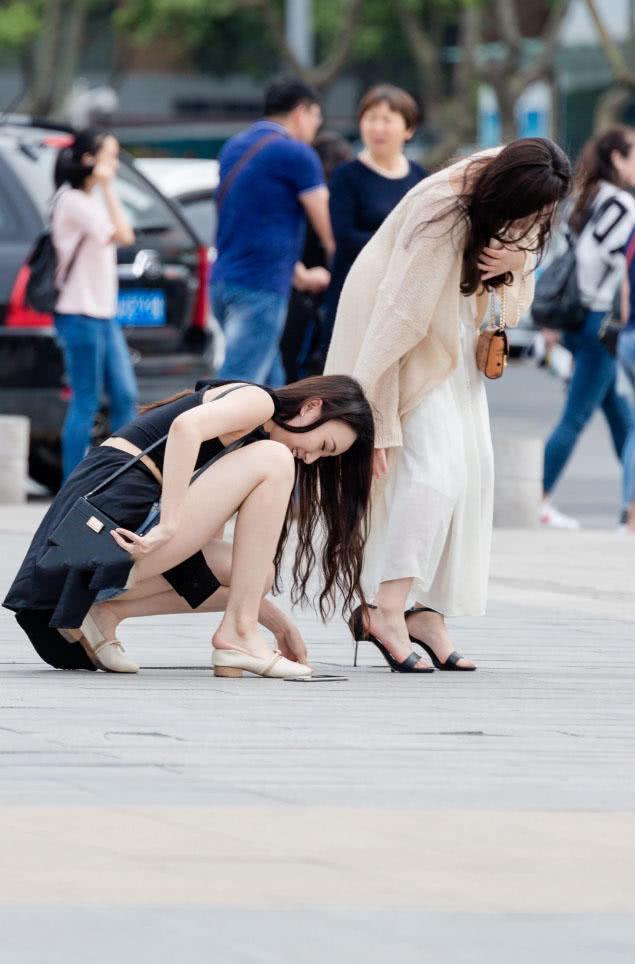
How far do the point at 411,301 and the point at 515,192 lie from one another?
42 cm

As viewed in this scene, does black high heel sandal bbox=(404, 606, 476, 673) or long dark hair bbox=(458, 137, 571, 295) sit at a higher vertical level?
long dark hair bbox=(458, 137, 571, 295)

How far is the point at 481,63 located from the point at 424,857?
108ft

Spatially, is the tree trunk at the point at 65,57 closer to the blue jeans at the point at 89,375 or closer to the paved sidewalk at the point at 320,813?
the blue jeans at the point at 89,375

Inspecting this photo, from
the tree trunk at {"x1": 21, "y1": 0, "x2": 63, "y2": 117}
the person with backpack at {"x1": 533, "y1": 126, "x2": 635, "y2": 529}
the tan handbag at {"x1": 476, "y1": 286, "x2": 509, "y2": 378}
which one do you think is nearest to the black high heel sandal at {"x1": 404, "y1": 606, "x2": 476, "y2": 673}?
the tan handbag at {"x1": 476, "y1": 286, "x2": 509, "y2": 378}

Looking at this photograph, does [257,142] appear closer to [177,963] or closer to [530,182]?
[530,182]

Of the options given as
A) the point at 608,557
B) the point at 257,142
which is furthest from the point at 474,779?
the point at 257,142

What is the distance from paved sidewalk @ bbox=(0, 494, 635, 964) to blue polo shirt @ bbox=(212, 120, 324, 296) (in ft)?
12.6

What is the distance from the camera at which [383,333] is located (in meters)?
6.84

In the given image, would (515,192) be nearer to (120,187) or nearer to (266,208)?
(266,208)

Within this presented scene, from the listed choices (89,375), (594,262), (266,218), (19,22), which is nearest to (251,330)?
(266,218)

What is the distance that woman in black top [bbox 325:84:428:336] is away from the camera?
33.2 feet

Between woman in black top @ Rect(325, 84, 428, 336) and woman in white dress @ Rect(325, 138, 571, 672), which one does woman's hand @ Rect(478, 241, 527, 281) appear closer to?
woman in white dress @ Rect(325, 138, 571, 672)

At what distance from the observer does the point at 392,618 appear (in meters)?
7.02

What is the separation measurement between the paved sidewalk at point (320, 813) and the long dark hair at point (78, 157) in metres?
4.55
